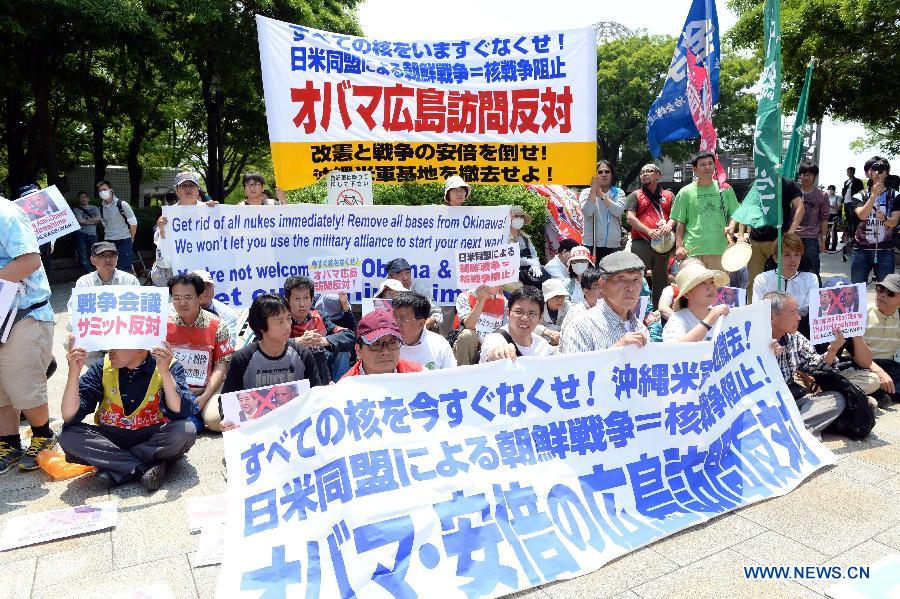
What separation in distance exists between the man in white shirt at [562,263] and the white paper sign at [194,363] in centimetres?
339

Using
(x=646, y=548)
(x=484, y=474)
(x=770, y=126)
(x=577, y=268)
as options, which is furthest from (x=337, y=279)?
(x=770, y=126)

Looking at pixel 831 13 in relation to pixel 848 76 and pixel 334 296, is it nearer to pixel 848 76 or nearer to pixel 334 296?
pixel 848 76

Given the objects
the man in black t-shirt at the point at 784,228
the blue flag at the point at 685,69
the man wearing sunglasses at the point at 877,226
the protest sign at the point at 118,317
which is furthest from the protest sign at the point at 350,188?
the man wearing sunglasses at the point at 877,226

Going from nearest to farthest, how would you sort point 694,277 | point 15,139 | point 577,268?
point 694,277 < point 577,268 < point 15,139

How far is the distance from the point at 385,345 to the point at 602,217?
182 inches

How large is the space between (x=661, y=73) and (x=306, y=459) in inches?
1336

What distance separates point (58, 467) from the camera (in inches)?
178

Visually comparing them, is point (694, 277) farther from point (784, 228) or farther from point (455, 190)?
point (784, 228)

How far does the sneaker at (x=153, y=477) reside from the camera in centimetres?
420

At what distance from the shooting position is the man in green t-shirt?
713cm

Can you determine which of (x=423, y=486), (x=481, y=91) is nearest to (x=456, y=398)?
(x=423, y=486)

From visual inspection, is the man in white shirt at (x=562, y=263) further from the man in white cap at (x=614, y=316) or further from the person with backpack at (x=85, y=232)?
the person with backpack at (x=85, y=232)

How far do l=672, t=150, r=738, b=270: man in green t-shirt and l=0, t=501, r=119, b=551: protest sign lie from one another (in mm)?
5753

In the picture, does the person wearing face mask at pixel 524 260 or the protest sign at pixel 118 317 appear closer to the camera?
the protest sign at pixel 118 317
